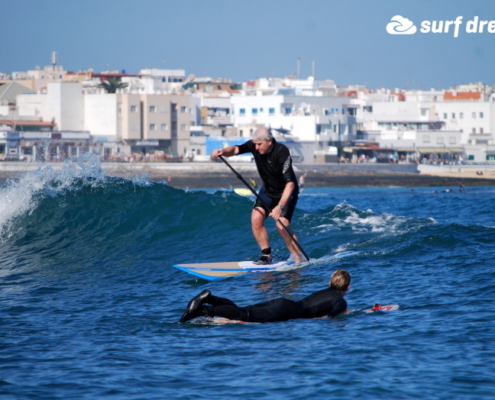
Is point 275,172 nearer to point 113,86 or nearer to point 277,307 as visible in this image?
point 277,307

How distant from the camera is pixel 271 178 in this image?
34.6 feet

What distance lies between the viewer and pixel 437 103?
344 ft

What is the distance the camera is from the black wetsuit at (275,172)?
10.4 m

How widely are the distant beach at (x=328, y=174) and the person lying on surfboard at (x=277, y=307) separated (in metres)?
60.9

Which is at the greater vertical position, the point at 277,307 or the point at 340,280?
the point at 340,280

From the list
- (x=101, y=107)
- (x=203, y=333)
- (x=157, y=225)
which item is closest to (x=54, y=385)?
(x=203, y=333)

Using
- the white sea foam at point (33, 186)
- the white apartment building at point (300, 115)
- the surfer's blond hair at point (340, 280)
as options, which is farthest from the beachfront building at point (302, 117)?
the surfer's blond hair at point (340, 280)

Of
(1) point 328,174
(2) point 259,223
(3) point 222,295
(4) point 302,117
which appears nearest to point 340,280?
(3) point 222,295

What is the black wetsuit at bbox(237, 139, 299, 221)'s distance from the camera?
10.4 meters

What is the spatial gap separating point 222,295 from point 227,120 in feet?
285

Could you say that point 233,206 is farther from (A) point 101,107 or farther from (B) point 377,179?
(A) point 101,107

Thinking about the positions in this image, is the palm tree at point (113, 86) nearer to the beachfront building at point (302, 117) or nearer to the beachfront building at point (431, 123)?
the beachfront building at point (302, 117)

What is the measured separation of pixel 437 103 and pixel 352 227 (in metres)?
93.5

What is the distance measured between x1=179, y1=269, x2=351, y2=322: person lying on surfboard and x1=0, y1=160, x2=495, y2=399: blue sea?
0.12 meters
